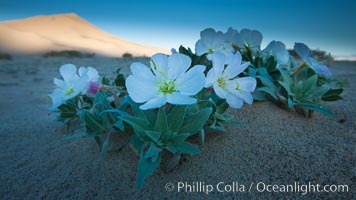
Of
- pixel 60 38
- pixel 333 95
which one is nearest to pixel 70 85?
pixel 333 95

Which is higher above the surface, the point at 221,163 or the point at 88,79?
the point at 88,79

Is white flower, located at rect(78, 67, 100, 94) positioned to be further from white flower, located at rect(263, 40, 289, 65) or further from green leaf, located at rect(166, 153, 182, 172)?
white flower, located at rect(263, 40, 289, 65)

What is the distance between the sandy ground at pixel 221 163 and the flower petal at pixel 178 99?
18.5 inches

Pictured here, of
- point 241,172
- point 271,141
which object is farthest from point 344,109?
→ point 241,172

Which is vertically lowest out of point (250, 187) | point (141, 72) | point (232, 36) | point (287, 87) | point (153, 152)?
point (250, 187)

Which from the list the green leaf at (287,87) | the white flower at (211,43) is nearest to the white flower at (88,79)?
the white flower at (211,43)

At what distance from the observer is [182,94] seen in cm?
93

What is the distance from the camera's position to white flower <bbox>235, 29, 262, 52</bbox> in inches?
75.1

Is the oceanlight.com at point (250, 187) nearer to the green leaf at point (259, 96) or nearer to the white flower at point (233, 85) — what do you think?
the white flower at point (233, 85)

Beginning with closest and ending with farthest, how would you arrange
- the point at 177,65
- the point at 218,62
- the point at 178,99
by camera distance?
the point at 178,99 → the point at 177,65 → the point at 218,62

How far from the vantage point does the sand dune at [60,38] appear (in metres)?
21.3

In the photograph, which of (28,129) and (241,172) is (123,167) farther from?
(28,129)

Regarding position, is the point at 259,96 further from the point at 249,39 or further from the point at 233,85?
the point at 233,85

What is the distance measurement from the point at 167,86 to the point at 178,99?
4.1 inches
